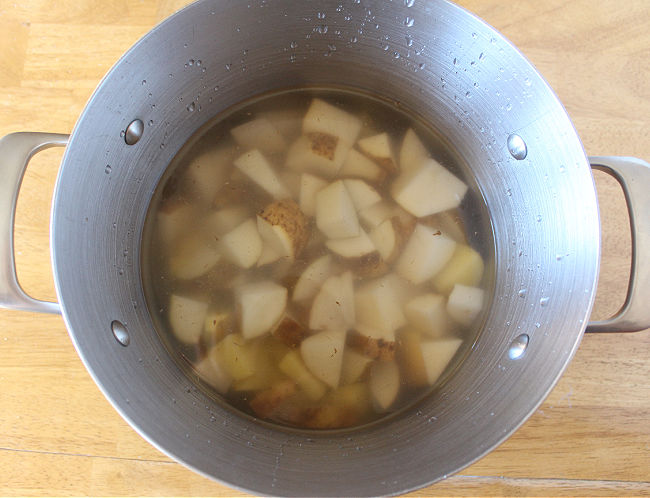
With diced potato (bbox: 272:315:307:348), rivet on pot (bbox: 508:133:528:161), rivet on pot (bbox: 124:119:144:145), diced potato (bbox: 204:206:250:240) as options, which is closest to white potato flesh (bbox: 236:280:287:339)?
diced potato (bbox: 272:315:307:348)

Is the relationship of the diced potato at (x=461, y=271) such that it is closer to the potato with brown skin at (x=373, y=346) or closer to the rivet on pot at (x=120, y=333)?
the potato with brown skin at (x=373, y=346)

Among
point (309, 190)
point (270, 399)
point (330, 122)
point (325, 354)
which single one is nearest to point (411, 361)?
point (325, 354)

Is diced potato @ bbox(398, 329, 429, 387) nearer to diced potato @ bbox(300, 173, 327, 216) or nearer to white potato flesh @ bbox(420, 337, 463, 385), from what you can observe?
white potato flesh @ bbox(420, 337, 463, 385)

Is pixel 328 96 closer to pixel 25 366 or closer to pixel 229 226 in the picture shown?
pixel 229 226

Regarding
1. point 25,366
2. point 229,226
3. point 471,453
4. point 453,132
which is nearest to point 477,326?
point 471,453

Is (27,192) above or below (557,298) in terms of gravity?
below

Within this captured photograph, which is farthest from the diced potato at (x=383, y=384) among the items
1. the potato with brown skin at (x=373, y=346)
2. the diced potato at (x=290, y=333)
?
the diced potato at (x=290, y=333)
